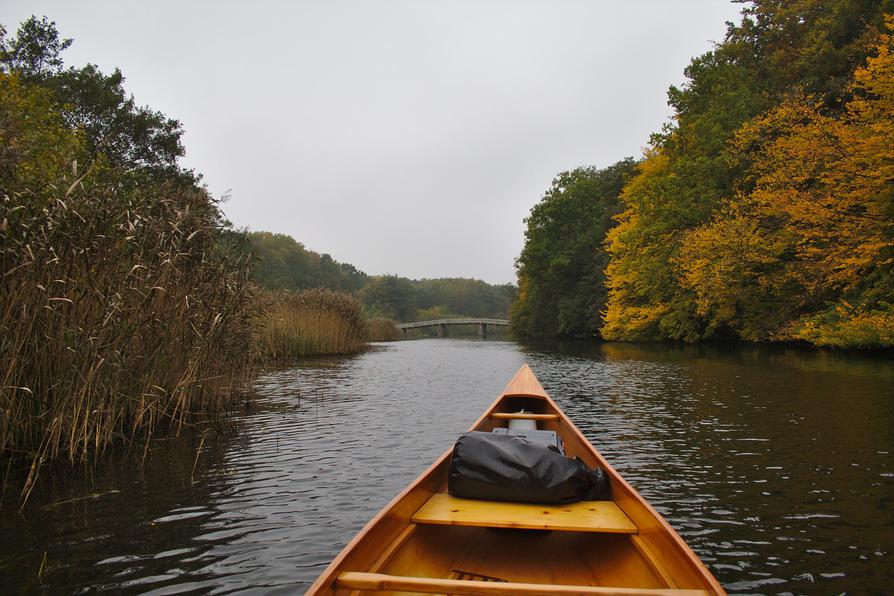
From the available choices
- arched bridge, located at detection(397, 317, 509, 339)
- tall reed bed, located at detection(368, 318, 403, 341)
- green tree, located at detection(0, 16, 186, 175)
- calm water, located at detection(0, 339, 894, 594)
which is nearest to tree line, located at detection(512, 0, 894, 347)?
calm water, located at detection(0, 339, 894, 594)

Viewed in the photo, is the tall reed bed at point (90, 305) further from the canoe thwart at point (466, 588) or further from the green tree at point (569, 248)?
the green tree at point (569, 248)

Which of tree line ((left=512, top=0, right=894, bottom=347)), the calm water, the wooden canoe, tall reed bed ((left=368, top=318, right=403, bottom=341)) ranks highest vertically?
tree line ((left=512, top=0, right=894, bottom=347))

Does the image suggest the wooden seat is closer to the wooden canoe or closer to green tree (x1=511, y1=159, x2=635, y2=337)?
the wooden canoe

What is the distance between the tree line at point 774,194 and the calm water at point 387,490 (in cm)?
778

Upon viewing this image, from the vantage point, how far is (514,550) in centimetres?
365

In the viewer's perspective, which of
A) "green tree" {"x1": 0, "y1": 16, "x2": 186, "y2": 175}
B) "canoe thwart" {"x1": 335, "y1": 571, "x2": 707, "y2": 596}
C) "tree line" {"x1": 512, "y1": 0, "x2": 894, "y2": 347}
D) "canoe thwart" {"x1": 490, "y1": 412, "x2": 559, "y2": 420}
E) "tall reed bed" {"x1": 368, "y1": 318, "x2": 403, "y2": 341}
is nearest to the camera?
"canoe thwart" {"x1": 335, "y1": 571, "x2": 707, "y2": 596}

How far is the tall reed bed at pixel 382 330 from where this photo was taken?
1761 inches

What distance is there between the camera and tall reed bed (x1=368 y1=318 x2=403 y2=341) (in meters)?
44.7

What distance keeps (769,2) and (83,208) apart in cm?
3320

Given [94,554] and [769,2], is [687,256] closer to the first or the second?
[769,2]

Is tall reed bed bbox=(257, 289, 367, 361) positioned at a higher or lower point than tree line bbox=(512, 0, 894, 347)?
lower

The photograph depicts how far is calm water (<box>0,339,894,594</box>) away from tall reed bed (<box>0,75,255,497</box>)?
65 cm

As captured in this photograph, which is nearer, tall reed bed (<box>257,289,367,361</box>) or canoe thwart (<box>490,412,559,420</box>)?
canoe thwart (<box>490,412,559,420</box>)

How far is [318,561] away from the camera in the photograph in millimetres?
4191
